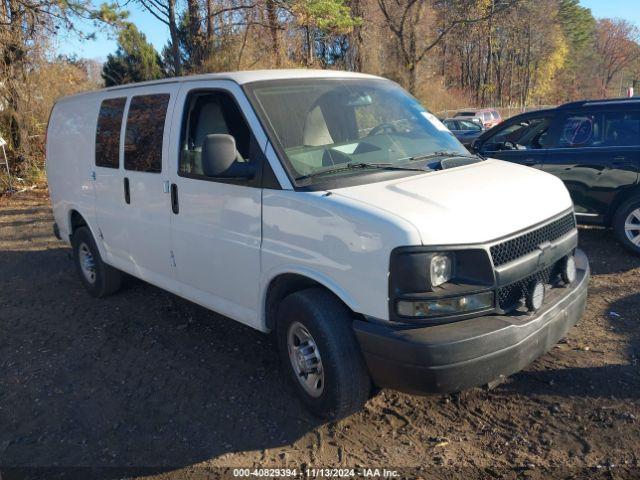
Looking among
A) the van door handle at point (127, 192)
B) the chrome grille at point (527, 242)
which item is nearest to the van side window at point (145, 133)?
the van door handle at point (127, 192)

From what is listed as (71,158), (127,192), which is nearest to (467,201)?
(127,192)

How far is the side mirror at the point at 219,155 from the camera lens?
11.7ft

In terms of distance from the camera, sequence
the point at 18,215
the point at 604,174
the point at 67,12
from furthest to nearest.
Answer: the point at 67,12 → the point at 18,215 → the point at 604,174

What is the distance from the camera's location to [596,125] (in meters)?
7.14

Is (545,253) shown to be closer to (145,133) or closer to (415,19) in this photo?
(145,133)

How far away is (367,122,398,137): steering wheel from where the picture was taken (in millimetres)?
4086

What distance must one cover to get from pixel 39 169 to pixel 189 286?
41.1 feet

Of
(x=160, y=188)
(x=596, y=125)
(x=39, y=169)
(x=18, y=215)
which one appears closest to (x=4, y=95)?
(x=39, y=169)

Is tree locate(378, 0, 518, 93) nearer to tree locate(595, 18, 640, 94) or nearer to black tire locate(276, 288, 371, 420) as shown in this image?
black tire locate(276, 288, 371, 420)

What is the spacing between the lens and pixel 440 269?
2.95 meters

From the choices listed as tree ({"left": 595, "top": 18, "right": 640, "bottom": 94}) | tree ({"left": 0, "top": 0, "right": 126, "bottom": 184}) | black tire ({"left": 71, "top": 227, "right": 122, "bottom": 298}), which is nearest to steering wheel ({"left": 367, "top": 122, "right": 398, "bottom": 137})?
black tire ({"left": 71, "top": 227, "right": 122, "bottom": 298})

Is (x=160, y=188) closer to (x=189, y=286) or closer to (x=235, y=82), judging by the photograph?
(x=189, y=286)

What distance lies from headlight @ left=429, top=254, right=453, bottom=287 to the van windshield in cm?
84

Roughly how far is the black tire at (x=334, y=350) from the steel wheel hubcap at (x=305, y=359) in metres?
0.08
